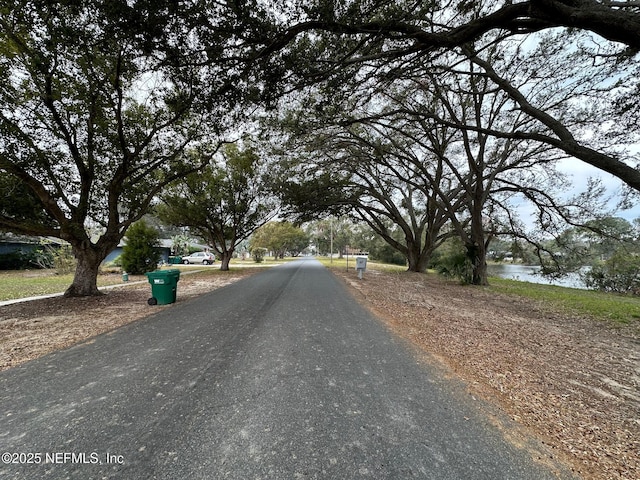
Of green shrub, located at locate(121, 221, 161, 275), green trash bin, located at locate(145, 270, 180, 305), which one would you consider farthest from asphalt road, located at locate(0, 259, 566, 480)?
green shrub, located at locate(121, 221, 161, 275)

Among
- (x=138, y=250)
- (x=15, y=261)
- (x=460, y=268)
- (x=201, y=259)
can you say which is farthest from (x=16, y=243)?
(x=460, y=268)

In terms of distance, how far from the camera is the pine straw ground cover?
6.85ft

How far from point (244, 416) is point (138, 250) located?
16.9 metres

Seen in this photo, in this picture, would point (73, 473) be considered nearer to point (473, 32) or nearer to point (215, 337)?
point (215, 337)

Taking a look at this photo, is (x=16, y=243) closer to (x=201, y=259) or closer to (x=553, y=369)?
(x=201, y=259)

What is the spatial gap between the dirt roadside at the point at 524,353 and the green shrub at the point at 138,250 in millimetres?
8475

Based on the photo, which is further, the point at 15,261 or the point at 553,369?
the point at 15,261

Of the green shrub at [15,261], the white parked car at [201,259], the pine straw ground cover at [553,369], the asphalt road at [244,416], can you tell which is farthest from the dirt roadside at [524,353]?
the white parked car at [201,259]

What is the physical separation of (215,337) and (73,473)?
107 inches

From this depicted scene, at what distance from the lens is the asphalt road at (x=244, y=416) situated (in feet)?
5.86

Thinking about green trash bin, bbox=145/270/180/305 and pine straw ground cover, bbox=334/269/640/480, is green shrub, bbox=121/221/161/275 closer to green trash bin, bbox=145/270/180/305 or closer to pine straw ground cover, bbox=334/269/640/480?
green trash bin, bbox=145/270/180/305

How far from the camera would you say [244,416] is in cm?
231

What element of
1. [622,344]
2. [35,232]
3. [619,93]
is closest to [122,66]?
[35,232]

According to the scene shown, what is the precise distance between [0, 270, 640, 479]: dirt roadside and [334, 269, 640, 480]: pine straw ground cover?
0.01m
